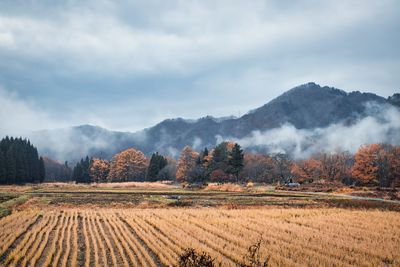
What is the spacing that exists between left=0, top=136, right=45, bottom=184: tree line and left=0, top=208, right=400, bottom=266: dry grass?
8001 centimetres

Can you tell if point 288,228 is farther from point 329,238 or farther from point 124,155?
point 124,155

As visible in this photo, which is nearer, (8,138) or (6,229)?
(6,229)

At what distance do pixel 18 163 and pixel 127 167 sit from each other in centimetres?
3584

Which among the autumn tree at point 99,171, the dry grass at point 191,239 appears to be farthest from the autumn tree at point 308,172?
the dry grass at point 191,239

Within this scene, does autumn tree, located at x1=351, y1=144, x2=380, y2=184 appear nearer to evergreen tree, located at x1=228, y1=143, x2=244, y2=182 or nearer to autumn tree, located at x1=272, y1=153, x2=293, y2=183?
autumn tree, located at x1=272, y1=153, x2=293, y2=183

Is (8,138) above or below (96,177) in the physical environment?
above

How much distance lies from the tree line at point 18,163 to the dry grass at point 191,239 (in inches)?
3150

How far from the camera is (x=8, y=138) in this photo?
122 meters

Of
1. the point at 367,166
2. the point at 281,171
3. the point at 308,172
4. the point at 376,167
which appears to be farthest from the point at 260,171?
the point at 376,167

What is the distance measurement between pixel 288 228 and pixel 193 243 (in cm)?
773

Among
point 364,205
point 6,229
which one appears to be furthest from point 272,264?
point 364,205

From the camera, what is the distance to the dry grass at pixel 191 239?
47.6ft

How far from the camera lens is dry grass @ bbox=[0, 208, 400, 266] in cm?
1450

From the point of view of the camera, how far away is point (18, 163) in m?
104
